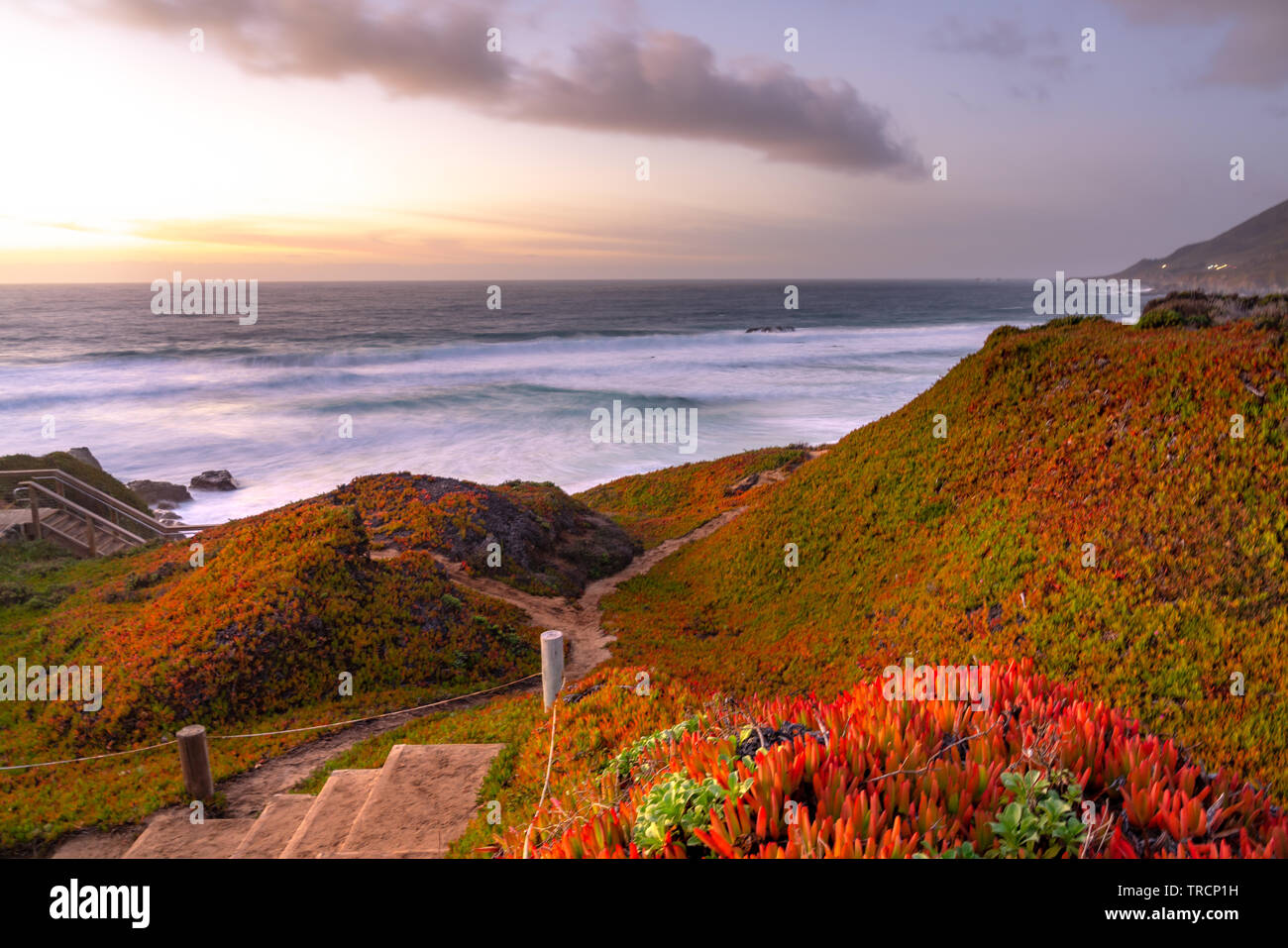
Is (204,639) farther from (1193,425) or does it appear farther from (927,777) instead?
(1193,425)

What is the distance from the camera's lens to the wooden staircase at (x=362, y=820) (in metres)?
6.27

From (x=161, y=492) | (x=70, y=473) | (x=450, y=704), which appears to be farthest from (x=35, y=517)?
(x=450, y=704)

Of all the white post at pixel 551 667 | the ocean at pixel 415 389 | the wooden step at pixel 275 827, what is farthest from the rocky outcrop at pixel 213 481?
the white post at pixel 551 667

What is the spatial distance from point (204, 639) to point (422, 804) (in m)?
7.46

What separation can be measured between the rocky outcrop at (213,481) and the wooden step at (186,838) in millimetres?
35771

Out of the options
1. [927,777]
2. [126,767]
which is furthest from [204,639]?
[927,777]

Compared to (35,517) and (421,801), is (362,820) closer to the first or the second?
(421,801)

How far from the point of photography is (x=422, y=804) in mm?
6859

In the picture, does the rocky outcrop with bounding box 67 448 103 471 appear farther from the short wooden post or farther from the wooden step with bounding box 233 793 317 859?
the wooden step with bounding box 233 793 317 859

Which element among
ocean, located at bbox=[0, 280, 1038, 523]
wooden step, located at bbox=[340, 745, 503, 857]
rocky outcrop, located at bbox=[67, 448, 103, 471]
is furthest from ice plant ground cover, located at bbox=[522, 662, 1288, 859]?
ocean, located at bbox=[0, 280, 1038, 523]

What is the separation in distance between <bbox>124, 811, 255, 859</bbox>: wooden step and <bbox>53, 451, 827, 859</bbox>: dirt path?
0.78 feet

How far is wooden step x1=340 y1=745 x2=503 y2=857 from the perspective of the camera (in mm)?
6168

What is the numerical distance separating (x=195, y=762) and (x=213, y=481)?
3609 centimetres

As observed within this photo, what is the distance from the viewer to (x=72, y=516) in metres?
22.4
